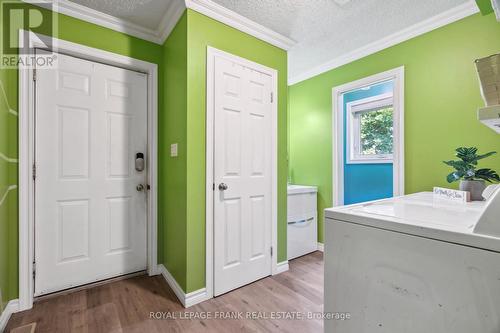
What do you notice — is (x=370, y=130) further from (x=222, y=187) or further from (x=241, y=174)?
(x=222, y=187)

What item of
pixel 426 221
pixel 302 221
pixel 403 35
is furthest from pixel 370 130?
pixel 426 221

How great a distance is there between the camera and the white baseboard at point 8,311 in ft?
4.86

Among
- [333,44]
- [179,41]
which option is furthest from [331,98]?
[179,41]

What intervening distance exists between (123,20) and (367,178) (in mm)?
3136

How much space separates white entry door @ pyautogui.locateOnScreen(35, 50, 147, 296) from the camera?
1.84 meters

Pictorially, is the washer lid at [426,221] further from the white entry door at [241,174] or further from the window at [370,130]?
the window at [370,130]

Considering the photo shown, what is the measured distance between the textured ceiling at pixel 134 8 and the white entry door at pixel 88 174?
44cm

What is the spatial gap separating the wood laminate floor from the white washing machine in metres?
0.80

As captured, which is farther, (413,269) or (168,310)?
(168,310)

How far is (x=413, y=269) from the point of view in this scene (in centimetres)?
73

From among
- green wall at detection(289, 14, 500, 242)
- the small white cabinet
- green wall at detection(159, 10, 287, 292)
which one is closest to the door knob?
green wall at detection(159, 10, 287, 292)

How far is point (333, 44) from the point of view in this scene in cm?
246

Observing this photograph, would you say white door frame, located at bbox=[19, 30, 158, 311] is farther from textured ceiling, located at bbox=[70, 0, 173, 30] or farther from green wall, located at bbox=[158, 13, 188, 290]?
green wall, located at bbox=[158, 13, 188, 290]

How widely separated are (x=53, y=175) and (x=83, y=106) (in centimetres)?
63
